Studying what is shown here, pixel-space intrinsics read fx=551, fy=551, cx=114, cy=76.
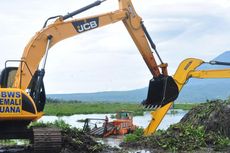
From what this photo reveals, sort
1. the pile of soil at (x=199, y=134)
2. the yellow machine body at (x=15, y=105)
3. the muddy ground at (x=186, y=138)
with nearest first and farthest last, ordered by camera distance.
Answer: the yellow machine body at (x=15, y=105) → the muddy ground at (x=186, y=138) → the pile of soil at (x=199, y=134)

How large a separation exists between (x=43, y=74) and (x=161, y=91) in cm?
570

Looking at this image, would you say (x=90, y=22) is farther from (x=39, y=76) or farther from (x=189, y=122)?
(x=189, y=122)

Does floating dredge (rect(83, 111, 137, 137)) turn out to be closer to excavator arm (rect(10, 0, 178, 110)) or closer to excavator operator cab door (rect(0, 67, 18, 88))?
excavator arm (rect(10, 0, 178, 110))

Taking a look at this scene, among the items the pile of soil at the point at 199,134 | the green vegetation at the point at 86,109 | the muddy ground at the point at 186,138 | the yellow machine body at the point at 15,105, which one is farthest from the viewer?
the green vegetation at the point at 86,109

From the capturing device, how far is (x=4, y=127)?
15.0 meters

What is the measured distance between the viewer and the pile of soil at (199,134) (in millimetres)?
18016

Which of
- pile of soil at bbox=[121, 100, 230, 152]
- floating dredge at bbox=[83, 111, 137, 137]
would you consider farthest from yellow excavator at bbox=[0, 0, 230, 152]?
floating dredge at bbox=[83, 111, 137, 137]

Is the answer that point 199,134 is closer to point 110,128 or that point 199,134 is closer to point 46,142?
point 46,142

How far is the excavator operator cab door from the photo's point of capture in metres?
15.2

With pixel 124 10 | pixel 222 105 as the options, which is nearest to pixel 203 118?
pixel 222 105

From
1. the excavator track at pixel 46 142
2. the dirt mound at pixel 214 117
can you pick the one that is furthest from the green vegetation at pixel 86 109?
the excavator track at pixel 46 142

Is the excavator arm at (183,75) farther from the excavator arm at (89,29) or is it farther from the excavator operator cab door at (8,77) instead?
the excavator operator cab door at (8,77)

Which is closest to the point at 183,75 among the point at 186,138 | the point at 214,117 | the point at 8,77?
the point at 214,117

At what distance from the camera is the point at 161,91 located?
19.4 meters
